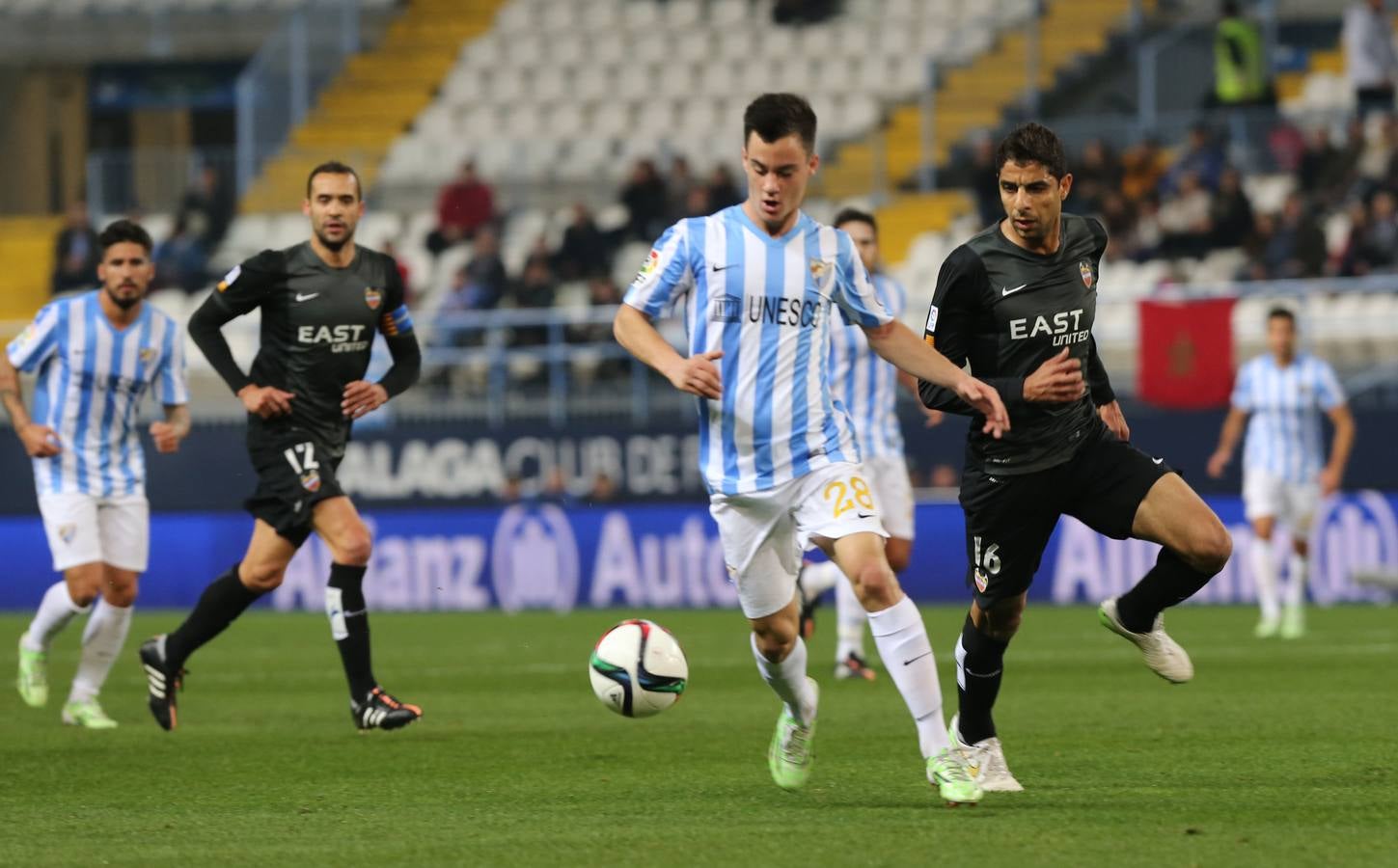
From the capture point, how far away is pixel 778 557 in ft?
24.5

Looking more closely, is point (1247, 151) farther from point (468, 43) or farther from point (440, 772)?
point (440, 772)

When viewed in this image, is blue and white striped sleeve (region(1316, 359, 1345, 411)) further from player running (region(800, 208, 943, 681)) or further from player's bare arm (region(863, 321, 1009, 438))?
player's bare arm (region(863, 321, 1009, 438))

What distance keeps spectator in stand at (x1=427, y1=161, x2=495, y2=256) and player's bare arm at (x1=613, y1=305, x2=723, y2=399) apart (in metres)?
18.1

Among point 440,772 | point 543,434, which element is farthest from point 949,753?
point 543,434

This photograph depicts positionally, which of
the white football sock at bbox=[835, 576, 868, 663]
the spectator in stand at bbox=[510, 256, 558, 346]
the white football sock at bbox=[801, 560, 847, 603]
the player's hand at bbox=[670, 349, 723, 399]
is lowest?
the white football sock at bbox=[835, 576, 868, 663]

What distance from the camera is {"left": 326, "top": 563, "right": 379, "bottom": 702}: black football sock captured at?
987 cm

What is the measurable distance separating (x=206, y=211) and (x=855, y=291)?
64.8 feet

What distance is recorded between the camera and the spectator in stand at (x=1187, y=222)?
21.8 meters

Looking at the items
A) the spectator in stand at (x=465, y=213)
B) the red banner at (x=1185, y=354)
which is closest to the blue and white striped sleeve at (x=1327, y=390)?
the red banner at (x=1185, y=354)

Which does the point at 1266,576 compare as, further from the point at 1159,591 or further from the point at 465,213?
the point at 465,213

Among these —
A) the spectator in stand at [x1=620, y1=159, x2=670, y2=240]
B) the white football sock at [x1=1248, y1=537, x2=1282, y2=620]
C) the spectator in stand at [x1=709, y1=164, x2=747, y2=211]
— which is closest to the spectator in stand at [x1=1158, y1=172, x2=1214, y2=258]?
the spectator in stand at [x1=709, y1=164, x2=747, y2=211]

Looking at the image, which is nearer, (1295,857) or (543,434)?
(1295,857)

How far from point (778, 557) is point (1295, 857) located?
2.16 meters

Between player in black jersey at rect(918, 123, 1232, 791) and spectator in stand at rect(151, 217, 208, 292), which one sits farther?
spectator in stand at rect(151, 217, 208, 292)
